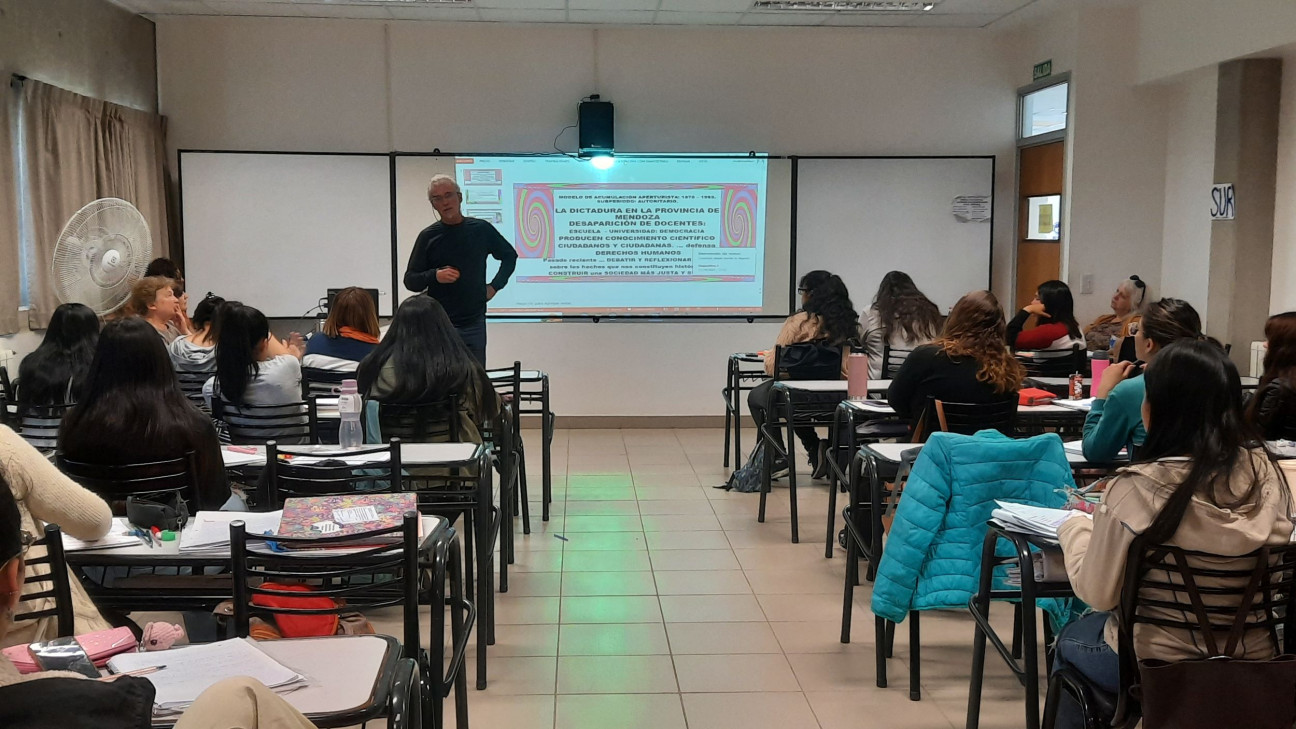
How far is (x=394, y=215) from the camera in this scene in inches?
308

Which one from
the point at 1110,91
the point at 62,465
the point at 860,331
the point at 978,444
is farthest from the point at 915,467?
the point at 1110,91

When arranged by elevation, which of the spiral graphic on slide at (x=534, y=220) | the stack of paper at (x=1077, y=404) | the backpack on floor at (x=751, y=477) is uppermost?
the spiral graphic on slide at (x=534, y=220)

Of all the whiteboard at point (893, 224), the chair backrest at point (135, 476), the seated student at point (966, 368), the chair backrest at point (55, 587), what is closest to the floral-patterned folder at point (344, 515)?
the chair backrest at point (55, 587)

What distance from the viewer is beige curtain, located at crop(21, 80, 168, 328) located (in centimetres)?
595

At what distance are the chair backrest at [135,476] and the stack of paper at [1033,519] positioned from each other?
2126 mm

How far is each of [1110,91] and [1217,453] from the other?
229 inches

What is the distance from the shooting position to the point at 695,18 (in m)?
7.57

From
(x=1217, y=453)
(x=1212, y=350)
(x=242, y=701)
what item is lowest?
(x=242, y=701)

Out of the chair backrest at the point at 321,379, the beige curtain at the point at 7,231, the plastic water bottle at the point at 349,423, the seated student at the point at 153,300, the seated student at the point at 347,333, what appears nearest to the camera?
the plastic water bottle at the point at 349,423

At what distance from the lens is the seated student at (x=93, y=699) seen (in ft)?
3.98

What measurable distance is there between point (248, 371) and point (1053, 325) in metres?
4.25

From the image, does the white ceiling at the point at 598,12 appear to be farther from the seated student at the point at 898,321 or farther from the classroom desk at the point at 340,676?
the classroom desk at the point at 340,676

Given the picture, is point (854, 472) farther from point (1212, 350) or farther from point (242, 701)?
point (242, 701)

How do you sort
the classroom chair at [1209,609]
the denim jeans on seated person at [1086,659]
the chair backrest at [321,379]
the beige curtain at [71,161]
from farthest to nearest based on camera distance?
the beige curtain at [71,161], the chair backrest at [321,379], the denim jeans on seated person at [1086,659], the classroom chair at [1209,609]
